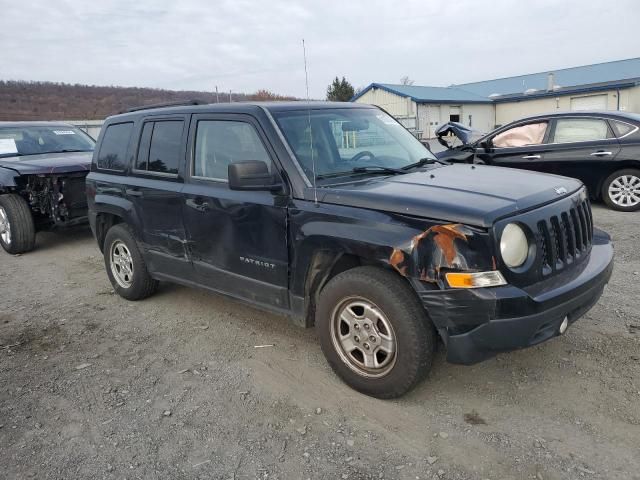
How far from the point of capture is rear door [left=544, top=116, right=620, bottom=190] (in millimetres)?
7930

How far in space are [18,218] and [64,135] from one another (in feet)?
6.54

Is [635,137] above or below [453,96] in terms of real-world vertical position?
below

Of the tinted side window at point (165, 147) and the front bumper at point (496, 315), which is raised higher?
the tinted side window at point (165, 147)

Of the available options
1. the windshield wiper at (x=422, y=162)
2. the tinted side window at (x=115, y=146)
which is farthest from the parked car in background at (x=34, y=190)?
the windshield wiper at (x=422, y=162)

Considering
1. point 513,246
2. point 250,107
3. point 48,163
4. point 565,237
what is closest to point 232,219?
point 250,107

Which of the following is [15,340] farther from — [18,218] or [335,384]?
[18,218]

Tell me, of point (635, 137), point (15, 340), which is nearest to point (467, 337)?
point (15, 340)

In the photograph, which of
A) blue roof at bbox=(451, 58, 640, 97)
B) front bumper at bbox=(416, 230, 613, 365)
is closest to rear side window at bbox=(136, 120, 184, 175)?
front bumper at bbox=(416, 230, 613, 365)

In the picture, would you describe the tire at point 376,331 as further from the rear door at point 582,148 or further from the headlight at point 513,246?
the rear door at point 582,148

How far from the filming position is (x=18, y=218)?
7.52 m

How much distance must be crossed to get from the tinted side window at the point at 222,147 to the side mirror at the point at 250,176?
178mm

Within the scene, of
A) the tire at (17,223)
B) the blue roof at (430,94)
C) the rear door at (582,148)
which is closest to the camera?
the tire at (17,223)

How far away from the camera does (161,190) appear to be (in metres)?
4.39

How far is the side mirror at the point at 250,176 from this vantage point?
3.35 meters
